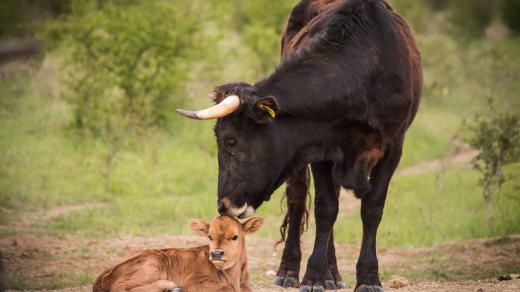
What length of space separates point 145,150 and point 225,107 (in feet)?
31.1

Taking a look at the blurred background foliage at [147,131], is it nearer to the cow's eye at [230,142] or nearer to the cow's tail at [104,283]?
the cow's tail at [104,283]

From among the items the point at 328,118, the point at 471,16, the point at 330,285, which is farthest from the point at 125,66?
the point at 471,16

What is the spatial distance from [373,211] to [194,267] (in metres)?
1.88

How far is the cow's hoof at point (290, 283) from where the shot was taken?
29.6ft

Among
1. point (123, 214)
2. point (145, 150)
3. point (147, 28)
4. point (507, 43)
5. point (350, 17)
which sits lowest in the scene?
point (123, 214)

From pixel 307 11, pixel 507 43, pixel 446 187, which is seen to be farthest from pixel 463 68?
pixel 307 11

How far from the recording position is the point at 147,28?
17.2 metres

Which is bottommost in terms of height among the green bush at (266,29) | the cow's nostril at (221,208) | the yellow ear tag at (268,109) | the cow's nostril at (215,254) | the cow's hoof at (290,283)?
the cow's hoof at (290,283)

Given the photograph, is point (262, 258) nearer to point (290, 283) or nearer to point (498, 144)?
point (290, 283)

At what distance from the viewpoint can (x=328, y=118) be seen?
25.5 feet

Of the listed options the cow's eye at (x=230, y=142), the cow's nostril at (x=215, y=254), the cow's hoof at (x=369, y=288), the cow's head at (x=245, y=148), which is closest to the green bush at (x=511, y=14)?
the cow's hoof at (x=369, y=288)

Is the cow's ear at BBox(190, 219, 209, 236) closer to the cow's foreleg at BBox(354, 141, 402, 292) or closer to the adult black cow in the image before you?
the adult black cow

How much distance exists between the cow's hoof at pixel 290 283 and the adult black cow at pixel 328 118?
439 millimetres

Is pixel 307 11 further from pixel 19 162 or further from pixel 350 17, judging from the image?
pixel 19 162
